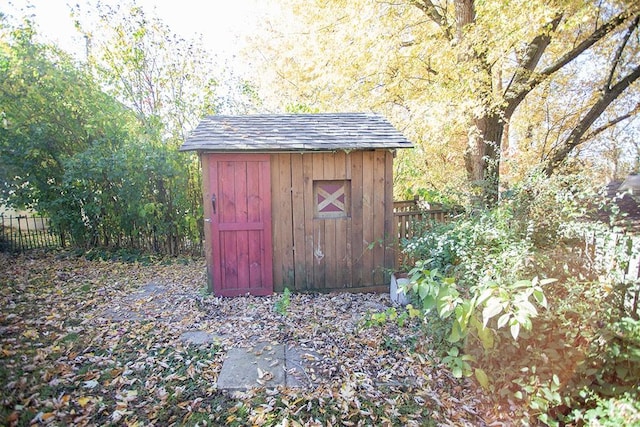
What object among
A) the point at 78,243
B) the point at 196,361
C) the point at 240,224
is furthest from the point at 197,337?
the point at 78,243

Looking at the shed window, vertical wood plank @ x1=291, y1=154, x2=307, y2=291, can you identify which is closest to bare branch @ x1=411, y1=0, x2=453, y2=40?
the shed window

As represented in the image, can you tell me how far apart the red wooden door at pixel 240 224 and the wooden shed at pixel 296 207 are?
0.05 feet

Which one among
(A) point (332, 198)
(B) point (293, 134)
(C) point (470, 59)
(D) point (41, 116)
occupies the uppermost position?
(C) point (470, 59)

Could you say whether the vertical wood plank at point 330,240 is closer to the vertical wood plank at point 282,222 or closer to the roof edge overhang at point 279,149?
the roof edge overhang at point 279,149

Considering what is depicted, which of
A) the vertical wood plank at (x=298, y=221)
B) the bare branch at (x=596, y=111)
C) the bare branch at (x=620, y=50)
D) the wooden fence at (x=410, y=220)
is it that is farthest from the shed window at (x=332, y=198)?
the bare branch at (x=620, y=50)

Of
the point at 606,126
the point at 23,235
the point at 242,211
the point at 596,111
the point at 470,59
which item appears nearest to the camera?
the point at 242,211

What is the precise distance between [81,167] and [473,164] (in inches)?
293

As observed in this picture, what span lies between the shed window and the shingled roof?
59cm

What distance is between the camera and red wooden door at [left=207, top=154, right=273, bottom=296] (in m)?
5.19

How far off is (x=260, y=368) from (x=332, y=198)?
2904 millimetres

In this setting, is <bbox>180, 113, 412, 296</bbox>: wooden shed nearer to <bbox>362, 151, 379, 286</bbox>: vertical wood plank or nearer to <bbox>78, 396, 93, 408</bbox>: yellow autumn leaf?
<bbox>362, 151, 379, 286</bbox>: vertical wood plank

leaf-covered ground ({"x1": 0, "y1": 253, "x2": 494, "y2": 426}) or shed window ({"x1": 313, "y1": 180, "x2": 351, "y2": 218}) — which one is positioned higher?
shed window ({"x1": 313, "y1": 180, "x2": 351, "y2": 218})

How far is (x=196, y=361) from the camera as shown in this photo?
3441mm

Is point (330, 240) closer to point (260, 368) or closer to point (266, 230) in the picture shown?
point (266, 230)
